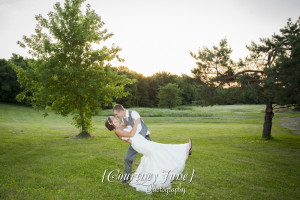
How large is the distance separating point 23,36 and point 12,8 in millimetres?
8536

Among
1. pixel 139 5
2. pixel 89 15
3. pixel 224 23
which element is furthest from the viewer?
pixel 139 5

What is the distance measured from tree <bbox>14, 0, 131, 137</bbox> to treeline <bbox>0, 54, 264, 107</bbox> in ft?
6.28

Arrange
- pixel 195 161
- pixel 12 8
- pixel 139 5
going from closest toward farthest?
1. pixel 195 161
2. pixel 12 8
3. pixel 139 5

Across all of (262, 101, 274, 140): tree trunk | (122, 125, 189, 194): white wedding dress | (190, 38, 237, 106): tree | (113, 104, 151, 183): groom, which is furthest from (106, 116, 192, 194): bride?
(262, 101, 274, 140): tree trunk

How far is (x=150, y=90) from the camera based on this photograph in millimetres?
103250

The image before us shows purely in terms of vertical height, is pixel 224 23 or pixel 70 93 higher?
pixel 224 23

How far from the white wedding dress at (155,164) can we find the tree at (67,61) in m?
11.3

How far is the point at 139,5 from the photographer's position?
89.6 feet

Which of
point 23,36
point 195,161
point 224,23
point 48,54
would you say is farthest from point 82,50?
point 224,23

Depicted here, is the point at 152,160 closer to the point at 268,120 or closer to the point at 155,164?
the point at 155,164

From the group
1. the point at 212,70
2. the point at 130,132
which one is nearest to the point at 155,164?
the point at 130,132

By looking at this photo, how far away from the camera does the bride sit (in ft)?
20.4

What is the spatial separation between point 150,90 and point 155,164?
97.2m

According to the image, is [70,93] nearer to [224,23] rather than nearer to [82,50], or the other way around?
[82,50]
